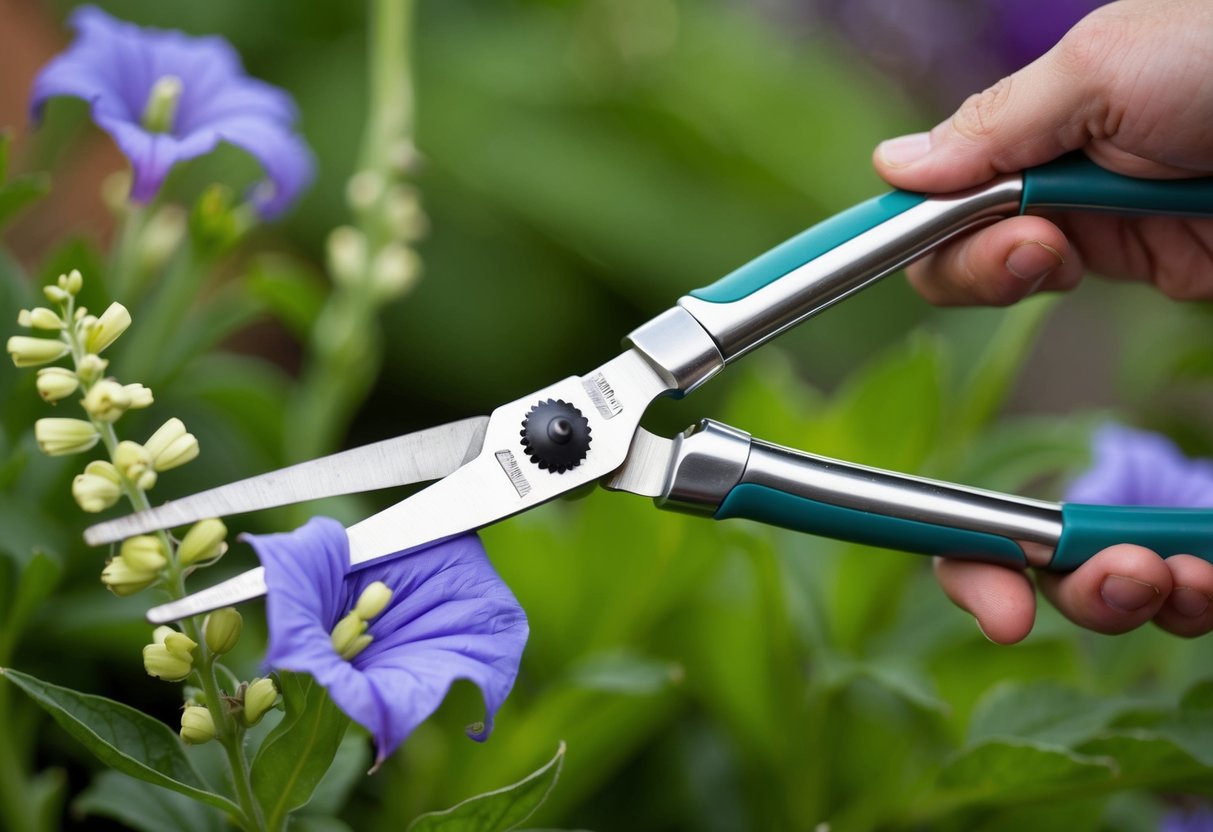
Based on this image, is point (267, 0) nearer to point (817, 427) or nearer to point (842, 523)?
point (817, 427)

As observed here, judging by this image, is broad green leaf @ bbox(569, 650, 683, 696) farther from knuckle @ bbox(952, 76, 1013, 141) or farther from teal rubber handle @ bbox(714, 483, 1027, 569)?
knuckle @ bbox(952, 76, 1013, 141)

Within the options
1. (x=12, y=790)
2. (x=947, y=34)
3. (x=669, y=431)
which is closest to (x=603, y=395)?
(x=12, y=790)

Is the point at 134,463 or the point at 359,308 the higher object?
the point at 359,308

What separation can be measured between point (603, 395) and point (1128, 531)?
9.9 inches

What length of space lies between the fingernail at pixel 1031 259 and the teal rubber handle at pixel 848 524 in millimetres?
138

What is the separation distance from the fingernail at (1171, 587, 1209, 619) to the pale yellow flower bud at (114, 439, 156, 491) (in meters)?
0.44

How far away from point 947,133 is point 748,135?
2.31 feet

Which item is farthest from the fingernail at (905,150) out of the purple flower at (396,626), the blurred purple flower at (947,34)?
the blurred purple flower at (947,34)

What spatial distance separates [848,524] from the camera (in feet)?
1.57

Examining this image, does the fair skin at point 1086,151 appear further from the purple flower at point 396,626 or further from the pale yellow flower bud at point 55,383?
the pale yellow flower bud at point 55,383

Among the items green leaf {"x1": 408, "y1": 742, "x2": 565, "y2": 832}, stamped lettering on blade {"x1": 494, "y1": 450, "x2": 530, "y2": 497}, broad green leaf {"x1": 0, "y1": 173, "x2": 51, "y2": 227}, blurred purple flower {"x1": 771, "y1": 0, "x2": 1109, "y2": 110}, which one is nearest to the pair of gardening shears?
stamped lettering on blade {"x1": 494, "y1": 450, "x2": 530, "y2": 497}

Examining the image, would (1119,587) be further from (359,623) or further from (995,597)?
(359,623)

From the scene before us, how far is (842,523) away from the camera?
48 centimetres

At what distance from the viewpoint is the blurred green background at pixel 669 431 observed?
0.60m
